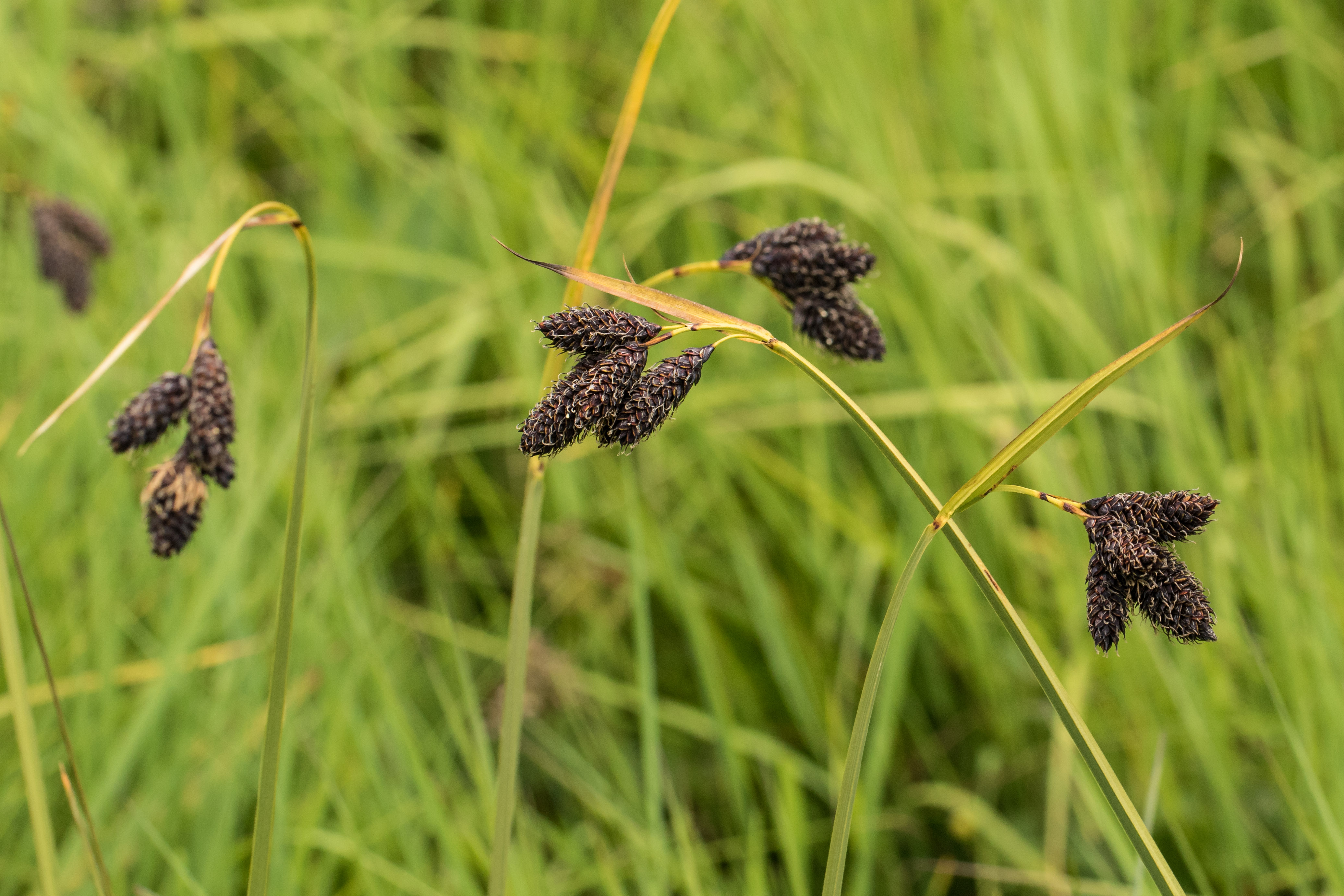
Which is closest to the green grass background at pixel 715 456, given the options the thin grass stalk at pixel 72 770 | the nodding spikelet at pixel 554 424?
the thin grass stalk at pixel 72 770

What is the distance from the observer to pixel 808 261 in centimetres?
108

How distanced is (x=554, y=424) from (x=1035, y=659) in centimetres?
43

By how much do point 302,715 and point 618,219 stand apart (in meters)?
1.82

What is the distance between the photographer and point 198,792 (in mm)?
2070

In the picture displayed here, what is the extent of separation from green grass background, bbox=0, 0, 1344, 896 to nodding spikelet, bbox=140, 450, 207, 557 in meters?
0.56

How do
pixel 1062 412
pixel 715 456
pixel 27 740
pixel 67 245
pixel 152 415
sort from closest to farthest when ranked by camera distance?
pixel 1062 412 → pixel 27 740 → pixel 152 415 → pixel 67 245 → pixel 715 456

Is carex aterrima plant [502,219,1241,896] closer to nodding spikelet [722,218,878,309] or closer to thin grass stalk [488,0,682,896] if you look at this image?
thin grass stalk [488,0,682,896]

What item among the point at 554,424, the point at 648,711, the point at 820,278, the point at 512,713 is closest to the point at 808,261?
the point at 820,278

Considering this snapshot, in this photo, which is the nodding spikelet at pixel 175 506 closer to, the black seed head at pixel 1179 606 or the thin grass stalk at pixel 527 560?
the thin grass stalk at pixel 527 560

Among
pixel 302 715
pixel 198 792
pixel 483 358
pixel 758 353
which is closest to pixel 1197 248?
pixel 758 353

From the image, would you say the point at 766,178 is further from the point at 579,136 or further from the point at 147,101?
the point at 147,101

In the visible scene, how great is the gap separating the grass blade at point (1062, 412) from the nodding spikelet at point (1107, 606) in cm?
12

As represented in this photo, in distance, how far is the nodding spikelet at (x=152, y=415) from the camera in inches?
38.2

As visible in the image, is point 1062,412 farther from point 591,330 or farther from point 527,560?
point 527,560
